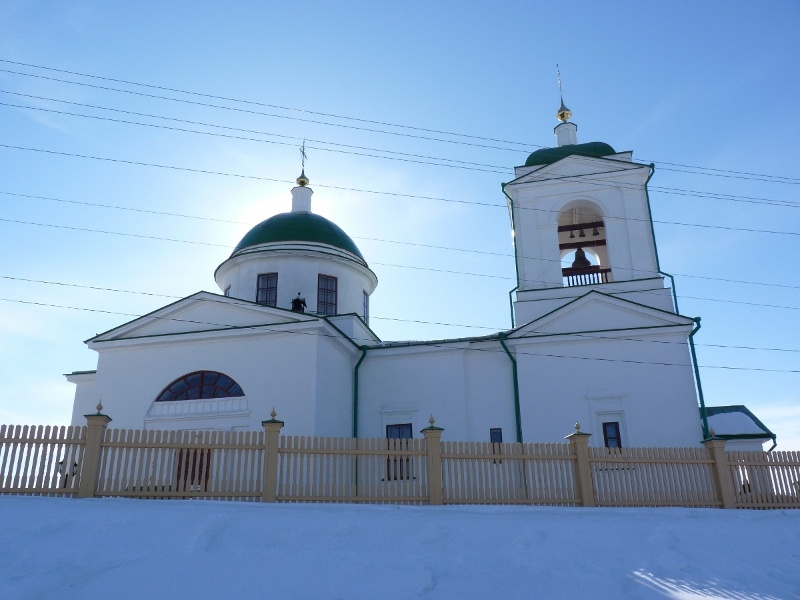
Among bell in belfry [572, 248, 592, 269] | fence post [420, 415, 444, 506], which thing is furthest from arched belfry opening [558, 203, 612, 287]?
fence post [420, 415, 444, 506]

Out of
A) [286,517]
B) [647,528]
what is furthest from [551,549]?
[286,517]

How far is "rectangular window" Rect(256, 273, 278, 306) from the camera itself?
20.2 m

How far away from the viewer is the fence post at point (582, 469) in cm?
1164

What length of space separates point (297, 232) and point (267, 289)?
6.88ft

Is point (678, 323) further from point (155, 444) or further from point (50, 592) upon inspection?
point (50, 592)

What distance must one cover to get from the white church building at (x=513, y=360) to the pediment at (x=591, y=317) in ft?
0.10

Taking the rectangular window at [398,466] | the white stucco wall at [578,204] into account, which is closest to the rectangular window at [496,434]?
the white stucco wall at [578,204]

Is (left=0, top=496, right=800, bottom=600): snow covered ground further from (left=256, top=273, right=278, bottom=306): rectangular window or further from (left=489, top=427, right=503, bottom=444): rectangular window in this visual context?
(left=256, top=273, right=278, bottom=306): rectangular window

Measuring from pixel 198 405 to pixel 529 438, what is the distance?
7.77 metres

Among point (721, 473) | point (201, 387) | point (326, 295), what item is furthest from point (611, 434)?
point (201, 387)

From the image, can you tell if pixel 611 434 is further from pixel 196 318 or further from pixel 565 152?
pixel 196 318

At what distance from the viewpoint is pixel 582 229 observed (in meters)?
19.2

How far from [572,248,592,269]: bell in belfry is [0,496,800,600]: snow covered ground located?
28.0ft

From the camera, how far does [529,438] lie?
16125 mm
